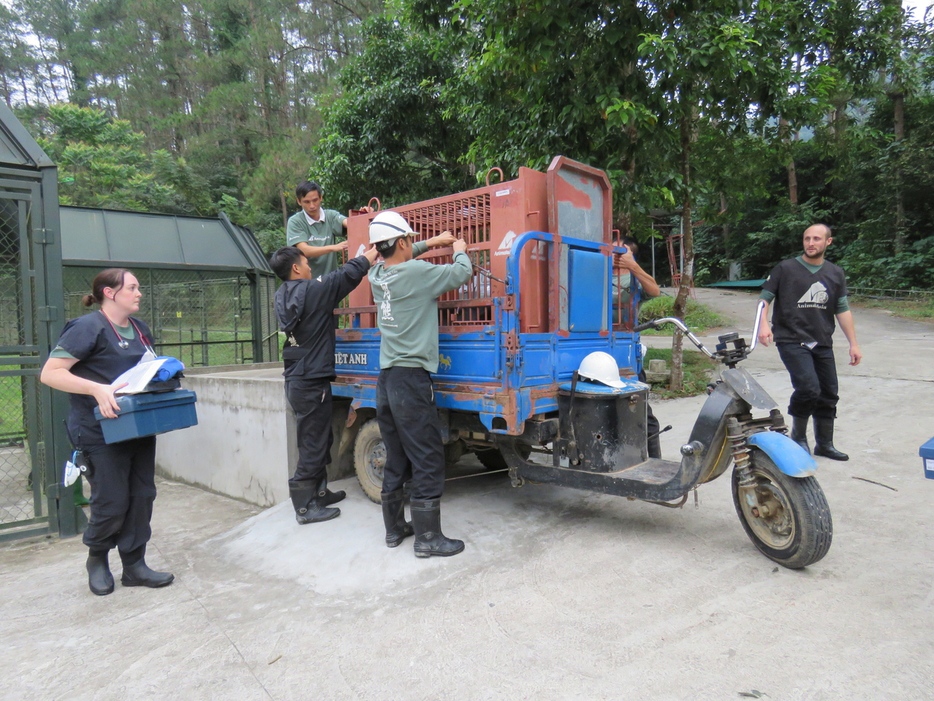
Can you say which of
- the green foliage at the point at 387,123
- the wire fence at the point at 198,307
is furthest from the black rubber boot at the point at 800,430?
the wire fence at the point at 198,307

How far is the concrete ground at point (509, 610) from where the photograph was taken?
2373 mm

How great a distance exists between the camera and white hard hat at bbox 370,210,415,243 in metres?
3.66

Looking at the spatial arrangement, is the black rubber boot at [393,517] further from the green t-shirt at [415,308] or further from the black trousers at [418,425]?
the green t-shirt at [415,308]

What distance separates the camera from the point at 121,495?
3.33m

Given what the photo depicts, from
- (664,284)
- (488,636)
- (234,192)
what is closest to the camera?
(488,636)

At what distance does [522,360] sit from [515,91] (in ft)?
16.9

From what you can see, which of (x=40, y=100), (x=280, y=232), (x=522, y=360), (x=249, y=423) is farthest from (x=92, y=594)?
(x=40, y=100)

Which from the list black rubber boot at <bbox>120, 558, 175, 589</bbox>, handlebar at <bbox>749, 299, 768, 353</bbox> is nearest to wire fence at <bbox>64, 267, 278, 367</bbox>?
black rubber boot at <bbox>120, 558, 175, 589</bbox>

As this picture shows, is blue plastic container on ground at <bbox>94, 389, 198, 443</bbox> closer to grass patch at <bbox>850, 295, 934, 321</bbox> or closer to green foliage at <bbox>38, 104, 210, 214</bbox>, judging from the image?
grass patch at <bbox>850, 295, 934, 321</bbox>

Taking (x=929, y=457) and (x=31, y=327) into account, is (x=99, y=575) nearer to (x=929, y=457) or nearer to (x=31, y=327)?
(x=31, y=327)

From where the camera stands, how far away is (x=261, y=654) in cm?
270

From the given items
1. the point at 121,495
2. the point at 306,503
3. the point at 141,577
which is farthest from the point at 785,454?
the point at 141,577

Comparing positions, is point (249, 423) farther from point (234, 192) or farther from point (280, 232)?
point (234, 192)

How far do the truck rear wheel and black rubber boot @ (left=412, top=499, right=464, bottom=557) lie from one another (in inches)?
37.4
